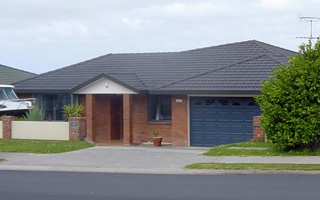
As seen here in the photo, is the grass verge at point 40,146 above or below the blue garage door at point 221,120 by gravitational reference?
below

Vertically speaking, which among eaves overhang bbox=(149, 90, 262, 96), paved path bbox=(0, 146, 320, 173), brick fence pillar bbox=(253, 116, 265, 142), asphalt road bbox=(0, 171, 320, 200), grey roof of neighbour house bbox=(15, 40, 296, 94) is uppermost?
Answer: grey roof of neighbour house bbox=(15, 40, 296, 94)

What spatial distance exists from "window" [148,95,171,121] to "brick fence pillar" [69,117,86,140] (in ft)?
10.6

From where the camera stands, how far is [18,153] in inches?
764

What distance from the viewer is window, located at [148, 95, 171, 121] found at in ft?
82.0

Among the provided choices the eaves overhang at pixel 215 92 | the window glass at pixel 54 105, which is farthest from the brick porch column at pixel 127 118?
the window glass at pixel 54 105

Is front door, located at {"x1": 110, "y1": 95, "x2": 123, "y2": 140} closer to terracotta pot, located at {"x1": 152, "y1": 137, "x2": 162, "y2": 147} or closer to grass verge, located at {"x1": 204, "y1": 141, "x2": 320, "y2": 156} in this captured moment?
terracotta pot, located at {"x1": 152, "y1": 137, "x2": 162, "y2": 147}

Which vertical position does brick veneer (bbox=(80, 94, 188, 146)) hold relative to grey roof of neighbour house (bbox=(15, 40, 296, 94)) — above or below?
below

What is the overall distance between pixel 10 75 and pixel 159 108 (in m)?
15.6

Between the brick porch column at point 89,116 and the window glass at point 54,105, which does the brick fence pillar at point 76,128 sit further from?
the window glass at point 54,105

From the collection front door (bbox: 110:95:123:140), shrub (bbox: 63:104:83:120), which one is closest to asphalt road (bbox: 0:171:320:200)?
shrub (bbox: 63:104:83:120)

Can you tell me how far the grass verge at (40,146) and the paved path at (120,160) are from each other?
0.77 metres

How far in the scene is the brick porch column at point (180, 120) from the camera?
23.5m

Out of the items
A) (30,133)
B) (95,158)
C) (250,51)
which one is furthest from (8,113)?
(250,51)

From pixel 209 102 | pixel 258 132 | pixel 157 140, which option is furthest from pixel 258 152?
pixel 157 140
